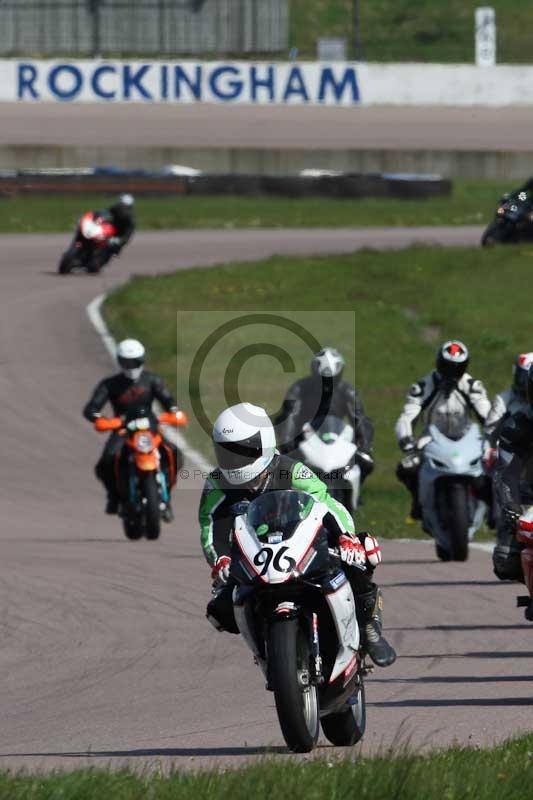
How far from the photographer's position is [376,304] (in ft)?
91.6

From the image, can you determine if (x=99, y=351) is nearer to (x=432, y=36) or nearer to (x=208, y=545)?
(x=208, y=545)

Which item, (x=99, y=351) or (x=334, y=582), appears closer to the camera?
(x=334, y=582)

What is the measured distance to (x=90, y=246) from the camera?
102ft

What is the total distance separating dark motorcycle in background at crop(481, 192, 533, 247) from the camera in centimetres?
3102

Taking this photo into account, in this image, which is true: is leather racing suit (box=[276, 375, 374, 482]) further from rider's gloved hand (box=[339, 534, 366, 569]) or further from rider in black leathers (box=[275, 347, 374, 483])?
rider's gloved hand (box=[339, 534, 366, 569])

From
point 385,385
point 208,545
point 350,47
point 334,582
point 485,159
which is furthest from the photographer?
point 350,47

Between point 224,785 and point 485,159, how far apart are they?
123ft

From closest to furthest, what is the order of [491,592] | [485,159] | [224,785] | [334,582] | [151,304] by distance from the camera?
[224,785]
[334,582]
[491,592]
[151,304]
[485,159]

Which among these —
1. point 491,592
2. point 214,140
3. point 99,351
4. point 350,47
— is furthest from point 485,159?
point 491,592

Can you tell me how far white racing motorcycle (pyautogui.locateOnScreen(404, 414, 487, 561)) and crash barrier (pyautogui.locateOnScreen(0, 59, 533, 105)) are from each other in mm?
30783

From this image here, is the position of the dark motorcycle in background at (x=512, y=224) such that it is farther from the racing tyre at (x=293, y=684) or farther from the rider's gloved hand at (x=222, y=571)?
the racing tyre at (x=293, y=684)

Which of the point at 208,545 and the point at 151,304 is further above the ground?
the point at 208,545

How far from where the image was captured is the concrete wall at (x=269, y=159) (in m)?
40.9

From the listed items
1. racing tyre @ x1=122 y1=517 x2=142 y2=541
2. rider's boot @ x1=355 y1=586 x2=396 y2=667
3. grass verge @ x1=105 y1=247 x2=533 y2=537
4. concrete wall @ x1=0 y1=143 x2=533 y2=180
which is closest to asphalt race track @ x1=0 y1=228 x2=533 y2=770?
racing tyre @ x1=122 y1=517 x2=142 y2=541
